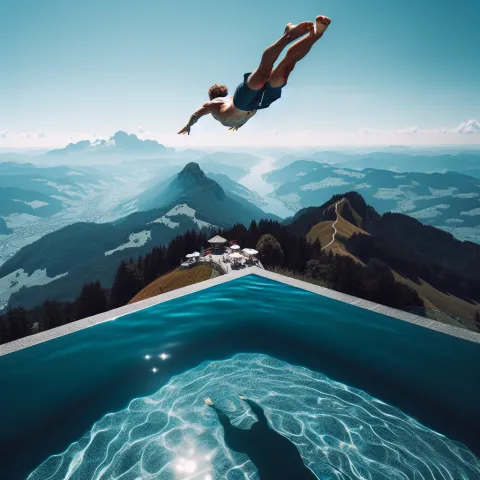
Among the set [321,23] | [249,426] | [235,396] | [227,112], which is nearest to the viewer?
[321,23]

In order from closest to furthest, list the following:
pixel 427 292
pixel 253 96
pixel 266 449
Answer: pixel 253 96 → pixel 266 449 → pixel 427 292

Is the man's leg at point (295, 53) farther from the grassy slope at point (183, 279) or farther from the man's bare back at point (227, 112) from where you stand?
the grassy slope at point (183, 279)

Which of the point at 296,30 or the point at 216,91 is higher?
the point at 296,30

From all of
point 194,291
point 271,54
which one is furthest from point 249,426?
point 271,54

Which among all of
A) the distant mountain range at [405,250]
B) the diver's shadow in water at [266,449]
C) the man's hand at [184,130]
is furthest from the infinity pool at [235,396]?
the distant mountain range at [405,250]

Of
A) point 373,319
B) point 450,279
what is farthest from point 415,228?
point 373,319

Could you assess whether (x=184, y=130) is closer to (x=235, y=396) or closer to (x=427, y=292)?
(x=235, y=396)

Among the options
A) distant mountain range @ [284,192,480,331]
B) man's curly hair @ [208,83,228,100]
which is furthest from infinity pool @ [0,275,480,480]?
distant mountain range @ [284,192,480,331]
